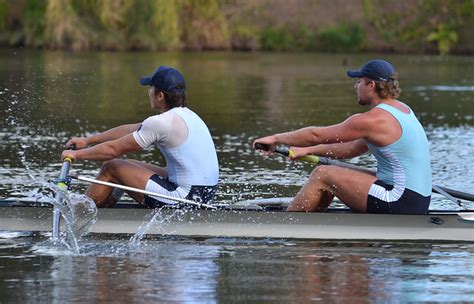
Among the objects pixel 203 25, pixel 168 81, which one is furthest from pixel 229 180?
pixel 203 25

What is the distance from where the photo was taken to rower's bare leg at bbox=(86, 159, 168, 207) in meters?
11.5

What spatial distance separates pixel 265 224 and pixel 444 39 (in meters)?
45.4

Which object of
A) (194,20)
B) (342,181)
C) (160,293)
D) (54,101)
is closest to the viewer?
(160,293)

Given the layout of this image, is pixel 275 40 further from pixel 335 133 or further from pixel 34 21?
pixel 335 133

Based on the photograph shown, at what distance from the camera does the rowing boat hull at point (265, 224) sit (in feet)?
36.5

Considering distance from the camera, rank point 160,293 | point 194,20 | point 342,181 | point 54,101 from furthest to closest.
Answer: point 194,20 < point 54,101 < point 342,181 < point 160,293

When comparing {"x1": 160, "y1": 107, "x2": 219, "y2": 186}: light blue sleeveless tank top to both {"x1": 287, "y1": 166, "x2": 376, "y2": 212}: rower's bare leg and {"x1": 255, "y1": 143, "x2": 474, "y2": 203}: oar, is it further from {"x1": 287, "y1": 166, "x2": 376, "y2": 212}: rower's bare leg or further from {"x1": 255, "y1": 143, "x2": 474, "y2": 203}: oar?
{"x1": 287, "y1": 166, "x2": 376, "y2": 212}: rower's bare leg

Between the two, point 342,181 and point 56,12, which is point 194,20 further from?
point 342,181

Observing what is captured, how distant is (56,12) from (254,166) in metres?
31.0

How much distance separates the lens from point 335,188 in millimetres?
11203

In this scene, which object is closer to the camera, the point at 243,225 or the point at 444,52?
the point at 243,225

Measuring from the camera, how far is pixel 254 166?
17.8 metres

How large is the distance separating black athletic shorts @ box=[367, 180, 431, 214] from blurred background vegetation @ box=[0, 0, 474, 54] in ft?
121

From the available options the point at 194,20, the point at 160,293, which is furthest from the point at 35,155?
the point at 194,20
